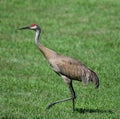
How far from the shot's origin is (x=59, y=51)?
1755 centimetres

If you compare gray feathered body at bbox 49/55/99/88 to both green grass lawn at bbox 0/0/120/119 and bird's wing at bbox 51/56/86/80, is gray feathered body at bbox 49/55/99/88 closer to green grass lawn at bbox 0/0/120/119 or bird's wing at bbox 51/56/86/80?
bird's wing at bbox 51/56/86/80

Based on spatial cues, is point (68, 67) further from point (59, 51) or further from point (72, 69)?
point (59, 51)

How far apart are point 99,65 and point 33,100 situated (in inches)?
162

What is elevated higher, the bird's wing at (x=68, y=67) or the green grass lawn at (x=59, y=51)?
the bird's wing at (x=68, y=67)

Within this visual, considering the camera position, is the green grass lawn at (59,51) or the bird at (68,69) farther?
the green grass lawn at (59,51)

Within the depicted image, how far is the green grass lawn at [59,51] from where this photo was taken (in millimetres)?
11727

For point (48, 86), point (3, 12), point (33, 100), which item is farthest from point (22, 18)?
point (33, 100)

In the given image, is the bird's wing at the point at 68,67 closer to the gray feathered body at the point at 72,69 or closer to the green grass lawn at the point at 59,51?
the gray feathered body at the point at 72,69

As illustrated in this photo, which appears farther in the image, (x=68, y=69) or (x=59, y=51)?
(x=59, y=51)

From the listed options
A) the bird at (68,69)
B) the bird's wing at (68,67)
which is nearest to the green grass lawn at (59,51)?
the bird at (68,69)

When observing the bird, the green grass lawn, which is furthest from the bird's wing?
the green grass lawn

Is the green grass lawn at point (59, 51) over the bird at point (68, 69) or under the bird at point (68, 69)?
under

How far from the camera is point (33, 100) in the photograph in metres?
12.1

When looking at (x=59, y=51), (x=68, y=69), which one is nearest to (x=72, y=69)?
(x=68, y=69)
